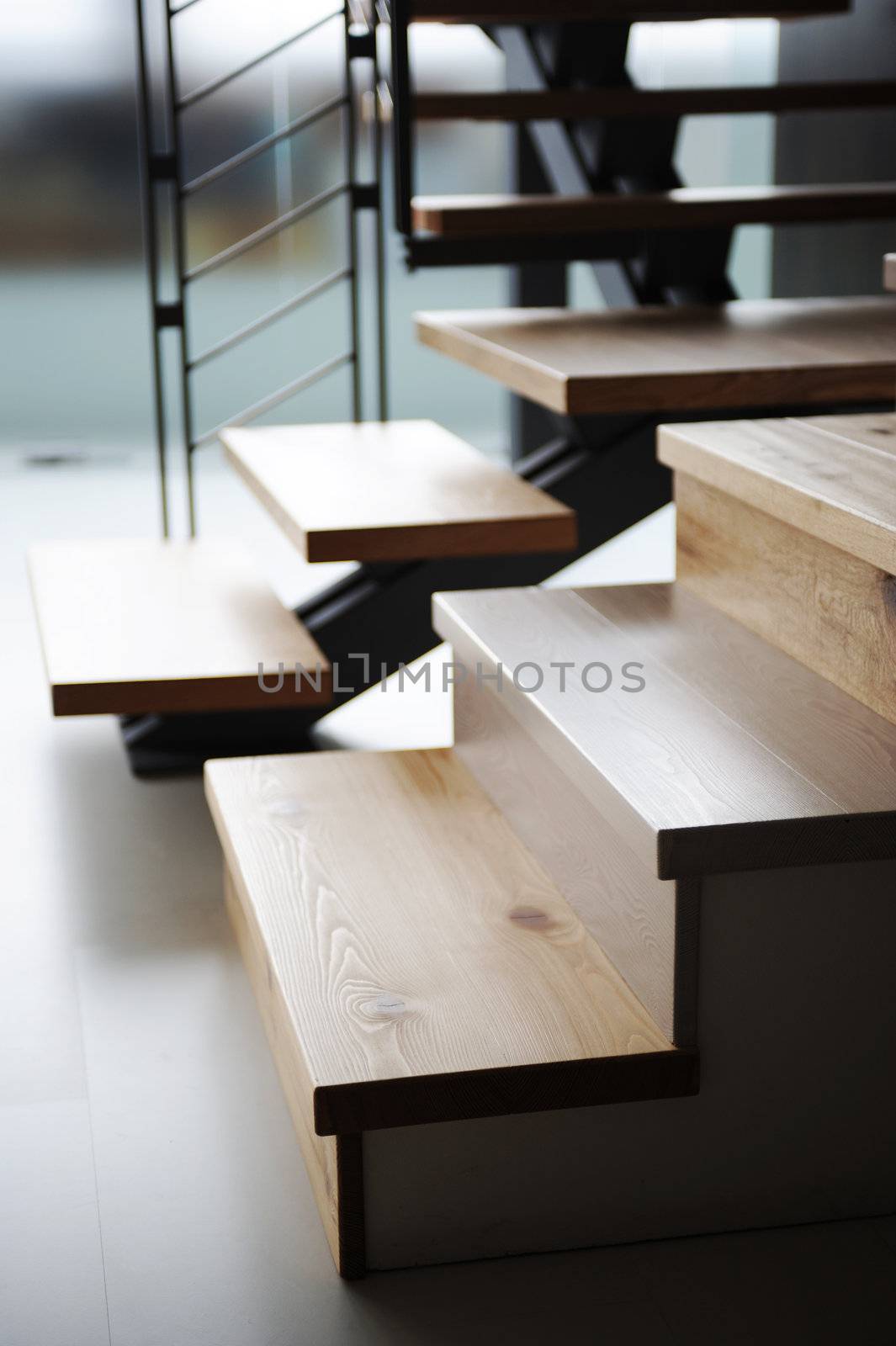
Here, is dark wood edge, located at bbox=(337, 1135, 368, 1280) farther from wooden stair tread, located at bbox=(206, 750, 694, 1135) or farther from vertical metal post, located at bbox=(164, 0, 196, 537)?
vertical metal post, located at bbox=(164, 0, 196, 537)

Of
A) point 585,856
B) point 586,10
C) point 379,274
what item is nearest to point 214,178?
point 379,274

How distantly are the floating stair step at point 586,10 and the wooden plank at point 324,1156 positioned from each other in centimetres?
153

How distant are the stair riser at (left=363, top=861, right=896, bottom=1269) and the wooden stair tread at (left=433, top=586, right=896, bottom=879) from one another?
68mm

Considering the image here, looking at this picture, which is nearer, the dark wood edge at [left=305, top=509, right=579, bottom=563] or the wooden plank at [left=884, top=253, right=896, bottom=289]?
the wooden plank at [left=884, top=253, right=896, bottom=289]

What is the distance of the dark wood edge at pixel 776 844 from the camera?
1.28m

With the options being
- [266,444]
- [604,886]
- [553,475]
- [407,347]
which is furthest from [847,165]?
[604,886]

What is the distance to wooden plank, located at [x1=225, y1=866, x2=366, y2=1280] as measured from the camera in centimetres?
138

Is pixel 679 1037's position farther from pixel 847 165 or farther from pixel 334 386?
pixel 334 386

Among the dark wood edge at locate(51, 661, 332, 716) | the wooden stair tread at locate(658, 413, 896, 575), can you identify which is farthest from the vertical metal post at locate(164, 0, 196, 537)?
the wooden stair tread at locate(658, 413, 896, 575)

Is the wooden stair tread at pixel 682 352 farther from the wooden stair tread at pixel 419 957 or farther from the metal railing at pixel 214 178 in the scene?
the wooden stair tread at pixel 419 957

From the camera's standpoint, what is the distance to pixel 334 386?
15.9 feet

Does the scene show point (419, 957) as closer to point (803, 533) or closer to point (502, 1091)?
point (502, 1091)

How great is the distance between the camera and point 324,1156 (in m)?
1.46

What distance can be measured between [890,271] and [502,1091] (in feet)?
3.39
